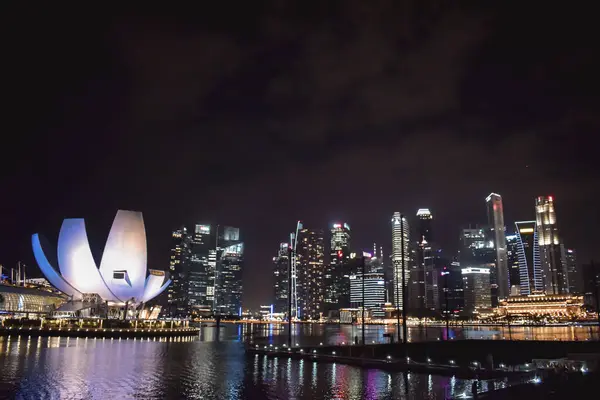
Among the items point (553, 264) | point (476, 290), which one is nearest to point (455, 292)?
point (476, 290)

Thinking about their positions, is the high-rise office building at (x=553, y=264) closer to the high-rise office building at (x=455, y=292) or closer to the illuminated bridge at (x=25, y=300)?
the high-rise office building at (x=455, y=292)

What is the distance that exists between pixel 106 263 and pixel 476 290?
165m

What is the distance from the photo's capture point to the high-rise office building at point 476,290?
7264 inches

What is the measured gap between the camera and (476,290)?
190750 millimetres

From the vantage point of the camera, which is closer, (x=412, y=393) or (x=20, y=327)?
(x=412, y=393)

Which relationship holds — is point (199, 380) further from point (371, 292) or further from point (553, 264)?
point (553, 264)

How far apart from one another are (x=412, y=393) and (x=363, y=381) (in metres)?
2.81

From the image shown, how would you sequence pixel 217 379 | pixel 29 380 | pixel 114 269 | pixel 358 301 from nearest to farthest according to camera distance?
pixel 29 380, pixel 217 379, pixel 114 269, pixel 358 301

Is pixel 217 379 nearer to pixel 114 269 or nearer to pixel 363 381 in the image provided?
pixel 363 381

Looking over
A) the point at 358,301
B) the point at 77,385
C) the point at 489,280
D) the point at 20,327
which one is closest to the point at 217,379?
the point at 77,385

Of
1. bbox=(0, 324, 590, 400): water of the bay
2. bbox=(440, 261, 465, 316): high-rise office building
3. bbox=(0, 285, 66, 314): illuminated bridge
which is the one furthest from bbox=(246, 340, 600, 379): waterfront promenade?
bbox=(440, 261, 465, 316): high-rise office building

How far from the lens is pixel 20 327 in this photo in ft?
157

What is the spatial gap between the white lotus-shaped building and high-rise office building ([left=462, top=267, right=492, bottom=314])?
150 m

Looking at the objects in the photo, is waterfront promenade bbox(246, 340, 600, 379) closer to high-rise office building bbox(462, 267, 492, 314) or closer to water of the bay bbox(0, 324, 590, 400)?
water of the bay bbox(0, 324, 590, 400)
